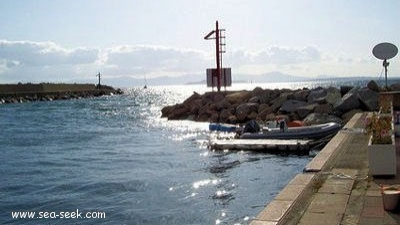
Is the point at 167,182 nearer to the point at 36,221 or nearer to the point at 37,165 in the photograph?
the point at 36,221

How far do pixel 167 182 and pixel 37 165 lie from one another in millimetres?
7651

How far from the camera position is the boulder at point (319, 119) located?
2709 centimetres

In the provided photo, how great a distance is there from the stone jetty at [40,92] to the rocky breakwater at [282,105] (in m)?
59.2

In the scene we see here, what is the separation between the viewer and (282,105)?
108 feet

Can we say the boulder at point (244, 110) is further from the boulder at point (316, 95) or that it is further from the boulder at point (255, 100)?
the boulder at point (316, 95)

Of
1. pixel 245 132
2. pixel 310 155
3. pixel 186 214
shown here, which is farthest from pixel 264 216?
pixel 245 132

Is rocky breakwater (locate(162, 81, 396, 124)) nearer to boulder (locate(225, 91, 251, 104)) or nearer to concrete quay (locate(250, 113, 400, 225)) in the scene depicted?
boulder (locate(225, 91, 251, 104))

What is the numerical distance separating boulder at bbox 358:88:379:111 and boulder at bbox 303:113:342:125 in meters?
1.95

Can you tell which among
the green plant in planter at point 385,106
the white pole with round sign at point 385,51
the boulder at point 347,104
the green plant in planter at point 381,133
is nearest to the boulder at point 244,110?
the boulder at point 347,104

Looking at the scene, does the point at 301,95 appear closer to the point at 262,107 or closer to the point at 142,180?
the point at 262,107

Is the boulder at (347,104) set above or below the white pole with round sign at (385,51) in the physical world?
below

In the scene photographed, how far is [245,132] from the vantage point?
2512 cm

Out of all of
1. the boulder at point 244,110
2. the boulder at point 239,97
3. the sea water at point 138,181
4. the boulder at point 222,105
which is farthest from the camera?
the boulder at point 239,97

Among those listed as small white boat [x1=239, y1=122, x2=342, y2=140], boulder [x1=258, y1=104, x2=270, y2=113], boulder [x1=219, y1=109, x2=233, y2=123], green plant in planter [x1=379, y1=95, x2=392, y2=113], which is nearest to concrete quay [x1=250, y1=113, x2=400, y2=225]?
green plant in planter [x1=379, y1=95, x2=392, y2=113]
